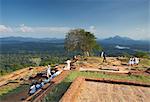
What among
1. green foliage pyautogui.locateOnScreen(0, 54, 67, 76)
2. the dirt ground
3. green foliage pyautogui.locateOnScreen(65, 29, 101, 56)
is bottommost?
green foliage pyautogui.locateOnScreen(0, 54, 67, 76)

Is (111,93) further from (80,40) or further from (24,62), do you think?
(24,62)

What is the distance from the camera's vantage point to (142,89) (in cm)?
977

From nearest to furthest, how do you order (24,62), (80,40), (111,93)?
(111,93)
(80,40)
(24,62)

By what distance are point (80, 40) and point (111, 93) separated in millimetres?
27809

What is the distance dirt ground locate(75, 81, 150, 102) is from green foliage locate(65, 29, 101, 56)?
25877mm

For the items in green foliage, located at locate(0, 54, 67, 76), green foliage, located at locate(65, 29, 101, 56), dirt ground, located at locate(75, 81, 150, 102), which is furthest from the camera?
green foliage, located at locate(0, 54, 67, 76)

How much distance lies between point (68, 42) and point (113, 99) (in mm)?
28205

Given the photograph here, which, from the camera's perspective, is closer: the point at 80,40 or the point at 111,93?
the point at 111,93

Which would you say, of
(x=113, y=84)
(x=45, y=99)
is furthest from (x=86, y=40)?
(x=45, y=99)

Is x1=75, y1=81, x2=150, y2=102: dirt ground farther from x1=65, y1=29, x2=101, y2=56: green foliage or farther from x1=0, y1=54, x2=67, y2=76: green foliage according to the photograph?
x1=65, y1=29, x2=101, y2=56: green foliage

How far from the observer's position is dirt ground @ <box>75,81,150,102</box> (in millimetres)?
8281

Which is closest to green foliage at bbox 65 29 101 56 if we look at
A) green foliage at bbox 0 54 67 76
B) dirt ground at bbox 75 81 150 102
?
green foliage at bbox 0 54 67 76

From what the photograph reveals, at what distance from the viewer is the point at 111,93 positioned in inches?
352

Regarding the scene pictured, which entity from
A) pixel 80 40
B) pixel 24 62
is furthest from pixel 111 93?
pixel 24 62
